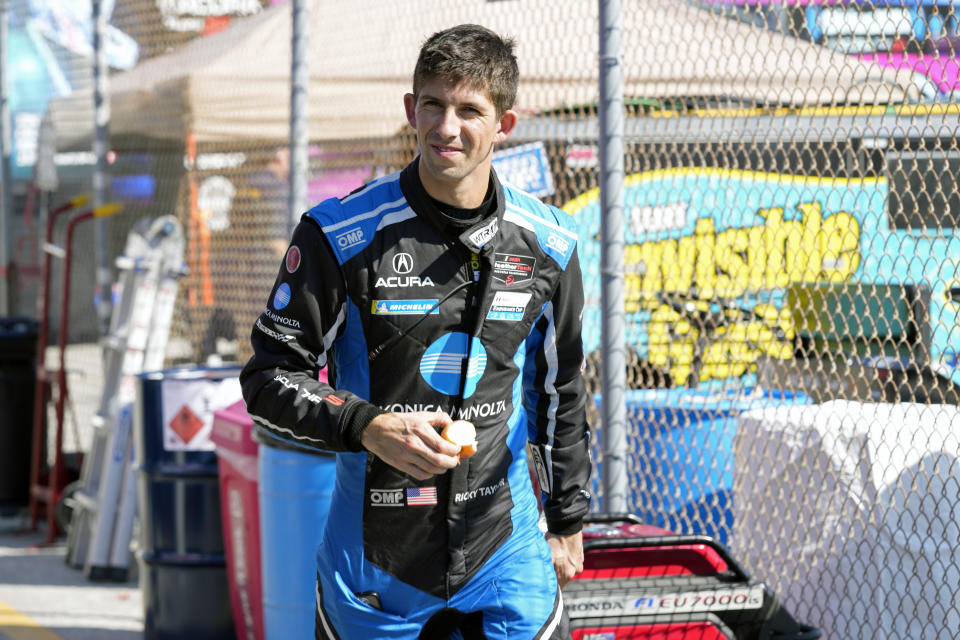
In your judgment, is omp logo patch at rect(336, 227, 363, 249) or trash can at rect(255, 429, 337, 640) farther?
trash can at rect(255, 429, 337, 640)

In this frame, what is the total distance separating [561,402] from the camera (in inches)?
109

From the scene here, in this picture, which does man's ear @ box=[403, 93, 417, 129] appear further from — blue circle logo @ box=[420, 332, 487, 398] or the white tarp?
the white tarp

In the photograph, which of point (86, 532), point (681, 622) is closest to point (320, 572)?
point (681, 622)

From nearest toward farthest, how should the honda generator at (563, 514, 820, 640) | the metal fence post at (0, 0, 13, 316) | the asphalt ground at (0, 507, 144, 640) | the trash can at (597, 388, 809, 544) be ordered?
the honda generator at (563, 514, 820, 640) < the trash can at (597, 388, 809, 544) < the asphalt ground at (0, 507, 144, 640) < the metal fence post at (0, 0, 13, 316)

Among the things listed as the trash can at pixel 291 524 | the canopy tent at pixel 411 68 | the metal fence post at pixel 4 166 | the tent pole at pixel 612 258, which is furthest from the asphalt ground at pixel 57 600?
the metal fence post at pixel 4 166

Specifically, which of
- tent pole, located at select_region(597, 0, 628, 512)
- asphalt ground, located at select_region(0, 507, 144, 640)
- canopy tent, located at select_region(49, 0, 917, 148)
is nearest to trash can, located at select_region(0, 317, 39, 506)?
asphalt ground, located at select_region(0, 507, 144, 640)

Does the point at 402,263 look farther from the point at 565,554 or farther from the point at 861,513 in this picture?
the point at 861,513

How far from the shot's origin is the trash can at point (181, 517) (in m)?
4.78

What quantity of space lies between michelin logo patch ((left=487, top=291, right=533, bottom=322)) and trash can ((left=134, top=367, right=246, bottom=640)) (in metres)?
2.52

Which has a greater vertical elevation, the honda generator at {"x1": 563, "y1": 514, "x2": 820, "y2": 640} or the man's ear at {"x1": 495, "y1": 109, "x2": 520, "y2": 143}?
the man's ear at {"x1": 495, "y1": 109, "x2": 520, "y2": 143}

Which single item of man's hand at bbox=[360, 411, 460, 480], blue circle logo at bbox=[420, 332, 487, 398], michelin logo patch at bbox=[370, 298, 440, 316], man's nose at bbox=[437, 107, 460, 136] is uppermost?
man's nose at bbox=[437, 107, 460, 136]

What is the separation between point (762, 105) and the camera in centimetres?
416

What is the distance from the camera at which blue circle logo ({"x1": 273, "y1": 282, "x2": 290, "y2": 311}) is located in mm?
2488

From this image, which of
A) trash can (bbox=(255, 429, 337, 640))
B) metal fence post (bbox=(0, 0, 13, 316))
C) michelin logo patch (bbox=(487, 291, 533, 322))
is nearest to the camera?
michelin logo patch (bbox=(487, 291, 533, 322))
